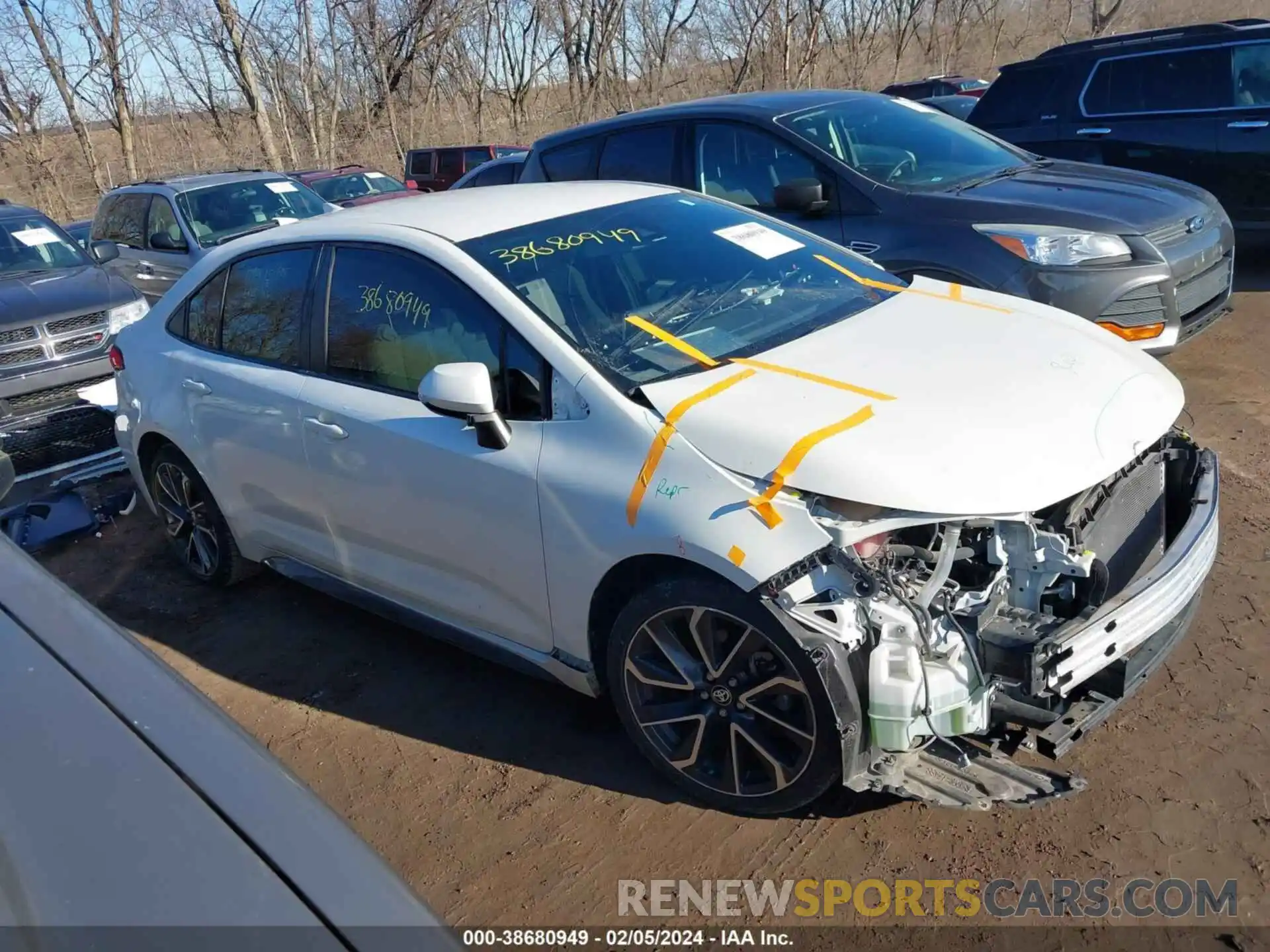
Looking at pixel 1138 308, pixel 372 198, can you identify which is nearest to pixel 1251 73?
pixel 1138 308

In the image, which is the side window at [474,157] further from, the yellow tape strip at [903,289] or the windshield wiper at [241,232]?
the yellow tape strip at [903,289]

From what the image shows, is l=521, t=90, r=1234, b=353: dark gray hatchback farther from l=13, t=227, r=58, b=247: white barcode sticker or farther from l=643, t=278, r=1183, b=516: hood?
l=13, t=227, r=58, b=247: white barcode sticker

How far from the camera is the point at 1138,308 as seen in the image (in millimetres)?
5480

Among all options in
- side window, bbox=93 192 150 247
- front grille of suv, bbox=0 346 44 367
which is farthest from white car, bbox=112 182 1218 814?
side window, bbox=93 192 150 247

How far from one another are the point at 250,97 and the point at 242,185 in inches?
637

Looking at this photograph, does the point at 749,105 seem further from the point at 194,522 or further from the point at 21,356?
the point at 21,356

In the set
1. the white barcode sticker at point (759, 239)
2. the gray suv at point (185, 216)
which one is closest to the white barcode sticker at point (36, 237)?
the gray suv at point (185, 216)

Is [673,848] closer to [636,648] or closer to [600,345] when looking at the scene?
[636,648]

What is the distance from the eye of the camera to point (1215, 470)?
337 cm

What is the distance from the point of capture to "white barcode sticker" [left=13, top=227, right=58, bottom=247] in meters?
8.70

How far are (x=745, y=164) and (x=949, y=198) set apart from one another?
135 cm

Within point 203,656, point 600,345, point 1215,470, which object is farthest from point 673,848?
point 203,656

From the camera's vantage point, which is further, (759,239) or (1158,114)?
(1158,114)

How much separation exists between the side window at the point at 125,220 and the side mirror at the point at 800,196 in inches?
307
